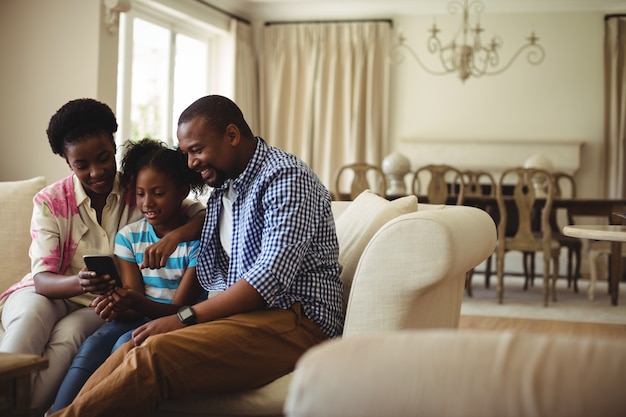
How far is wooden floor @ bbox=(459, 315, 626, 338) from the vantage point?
4.49 meters

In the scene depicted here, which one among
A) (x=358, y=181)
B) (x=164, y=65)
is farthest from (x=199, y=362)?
(x=164, y=65)

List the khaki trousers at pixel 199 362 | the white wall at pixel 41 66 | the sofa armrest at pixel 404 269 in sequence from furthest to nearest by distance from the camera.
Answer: the white wall at pixel 41 66 < the sofa armrest at pixel 404 269 < the khaki trousers at pixel 199 362

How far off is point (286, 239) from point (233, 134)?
1.09 ft

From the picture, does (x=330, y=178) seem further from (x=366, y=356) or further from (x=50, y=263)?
(x=366, y=356)

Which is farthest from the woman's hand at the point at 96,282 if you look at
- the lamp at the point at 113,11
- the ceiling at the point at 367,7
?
the ceiling at the point at 367,7

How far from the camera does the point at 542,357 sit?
0.66 metres

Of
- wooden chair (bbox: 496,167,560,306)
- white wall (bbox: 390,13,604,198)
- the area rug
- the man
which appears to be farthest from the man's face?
white wall (bbox: 390,13,604,198)

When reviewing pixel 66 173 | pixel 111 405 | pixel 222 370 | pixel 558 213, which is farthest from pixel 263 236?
pixel 558 213

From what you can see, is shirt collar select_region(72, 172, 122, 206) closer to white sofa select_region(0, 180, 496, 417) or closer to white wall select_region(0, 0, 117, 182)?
white sofa select_region(0, 180, 496, 417)

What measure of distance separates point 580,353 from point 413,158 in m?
7.51

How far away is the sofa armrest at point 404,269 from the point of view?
163cm

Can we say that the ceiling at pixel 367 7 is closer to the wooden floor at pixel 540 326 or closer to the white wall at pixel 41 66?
the white wall at pixel 41 66

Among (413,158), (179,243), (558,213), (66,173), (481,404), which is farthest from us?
(413,158)

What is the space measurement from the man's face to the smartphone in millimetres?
309
